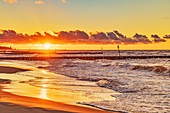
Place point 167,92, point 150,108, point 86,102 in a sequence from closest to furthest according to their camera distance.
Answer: point 150,108 < point 86,102 < point 167,92

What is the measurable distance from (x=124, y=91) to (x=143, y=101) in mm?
3448

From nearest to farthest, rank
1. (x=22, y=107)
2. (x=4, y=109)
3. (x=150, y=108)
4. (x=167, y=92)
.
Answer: (x=4, y=109)
(x=22, y=107)
(x=150, y=108)
(x=167, y=92)

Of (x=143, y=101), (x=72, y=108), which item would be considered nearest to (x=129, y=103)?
(x=143, y=101)

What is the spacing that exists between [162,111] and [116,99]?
301 centimetres

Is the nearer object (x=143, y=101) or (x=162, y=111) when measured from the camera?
(x=162, y=111)

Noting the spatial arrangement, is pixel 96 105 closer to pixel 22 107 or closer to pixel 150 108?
pixel 150 108

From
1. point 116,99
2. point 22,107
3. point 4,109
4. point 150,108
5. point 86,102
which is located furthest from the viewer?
point 116,99

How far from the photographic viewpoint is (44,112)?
919 centimetres

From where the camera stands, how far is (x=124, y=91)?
16469 millimetres

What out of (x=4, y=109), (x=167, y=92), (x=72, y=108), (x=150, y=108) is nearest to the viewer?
(x=4, y=109)

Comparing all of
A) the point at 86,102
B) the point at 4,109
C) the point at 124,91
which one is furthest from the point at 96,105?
the point at 124,91

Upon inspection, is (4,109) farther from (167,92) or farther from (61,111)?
(167,92)

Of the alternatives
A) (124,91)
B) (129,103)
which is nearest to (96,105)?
(129,103)

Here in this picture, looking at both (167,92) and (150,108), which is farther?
(167,92)
